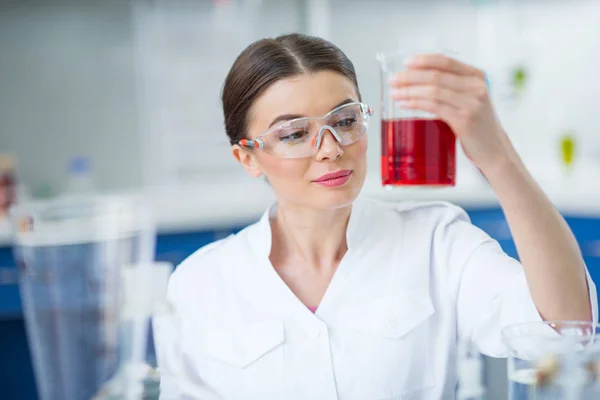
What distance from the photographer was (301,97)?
1150 millimetres

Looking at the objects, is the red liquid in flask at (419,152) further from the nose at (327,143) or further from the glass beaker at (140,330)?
the glass beaker at (140,330)

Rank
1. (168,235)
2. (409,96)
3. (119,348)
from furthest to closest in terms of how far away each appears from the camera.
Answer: (168,235) → (119,348) → (409,96)

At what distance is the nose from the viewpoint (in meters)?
1.12

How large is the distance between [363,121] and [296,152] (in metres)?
0.11

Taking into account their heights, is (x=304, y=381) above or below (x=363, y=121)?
below

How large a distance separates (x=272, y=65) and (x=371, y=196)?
1.47m

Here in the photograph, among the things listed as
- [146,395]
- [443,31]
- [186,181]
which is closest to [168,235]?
[186,181]

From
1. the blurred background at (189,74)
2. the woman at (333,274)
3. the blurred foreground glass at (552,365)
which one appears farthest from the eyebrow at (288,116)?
the blurred background at (189,74)

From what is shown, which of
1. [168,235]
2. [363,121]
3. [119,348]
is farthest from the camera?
[168,235]

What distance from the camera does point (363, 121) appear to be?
3.81ft

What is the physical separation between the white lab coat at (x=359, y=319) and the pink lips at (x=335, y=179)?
0.17m

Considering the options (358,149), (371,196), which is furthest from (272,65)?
(371,196)

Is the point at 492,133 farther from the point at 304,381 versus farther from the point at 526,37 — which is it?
the point at 526,37

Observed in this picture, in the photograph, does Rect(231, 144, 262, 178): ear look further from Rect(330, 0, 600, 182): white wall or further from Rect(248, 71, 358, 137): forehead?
Rect(330, 0, 600, 182): white wall
